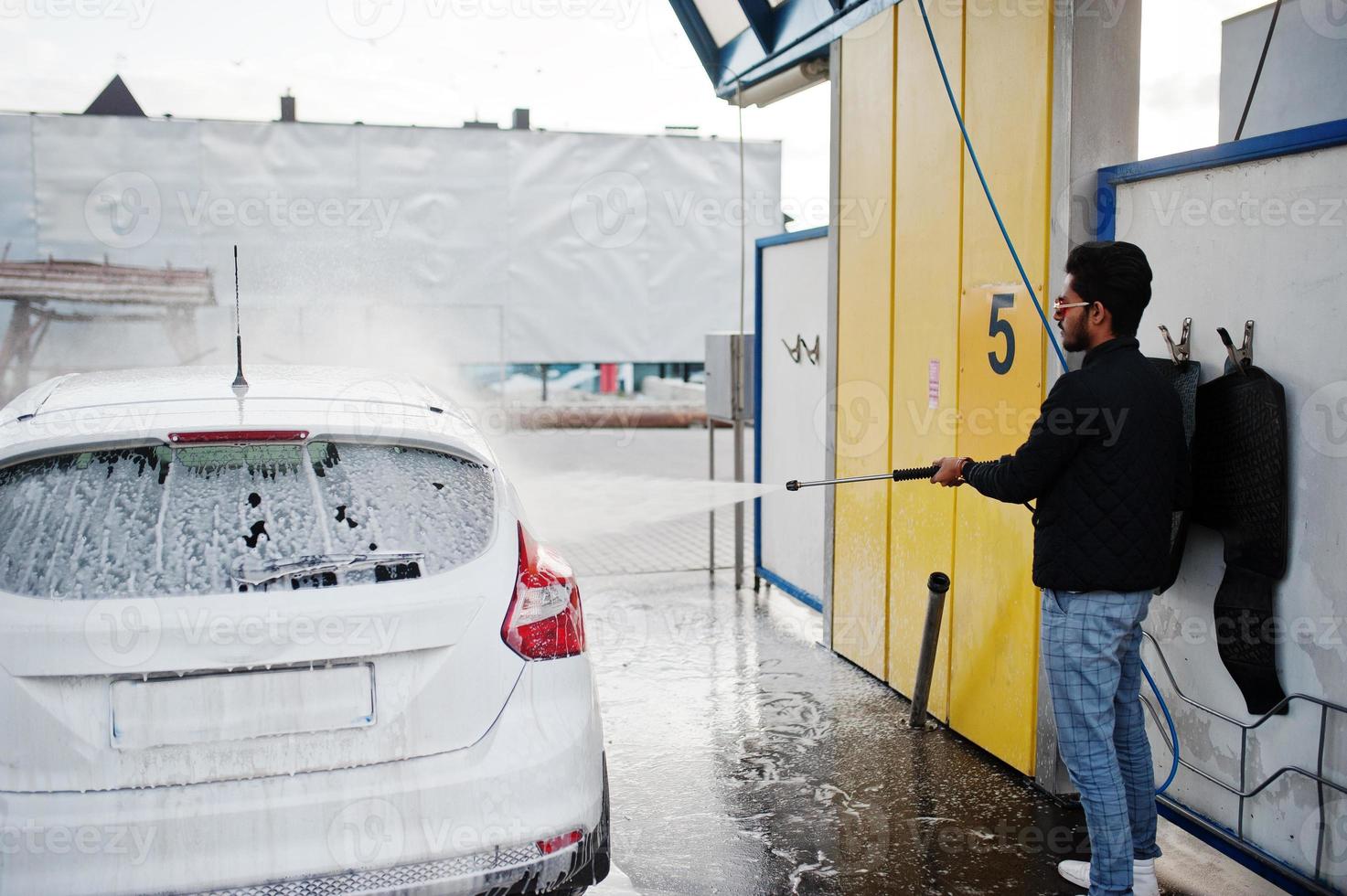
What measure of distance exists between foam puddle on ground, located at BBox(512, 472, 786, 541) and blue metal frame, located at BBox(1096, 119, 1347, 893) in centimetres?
621

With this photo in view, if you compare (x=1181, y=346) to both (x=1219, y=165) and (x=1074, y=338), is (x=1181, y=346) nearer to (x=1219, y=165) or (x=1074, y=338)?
(x=1219, y=165)

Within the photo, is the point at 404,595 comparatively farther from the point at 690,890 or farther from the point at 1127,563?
the point at 1127,563

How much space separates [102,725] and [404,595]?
735 mm

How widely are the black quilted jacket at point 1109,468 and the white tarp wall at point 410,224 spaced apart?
1528 centimetres

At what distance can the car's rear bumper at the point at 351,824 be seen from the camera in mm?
2555

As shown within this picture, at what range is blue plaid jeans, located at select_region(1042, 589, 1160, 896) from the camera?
3.46 meters

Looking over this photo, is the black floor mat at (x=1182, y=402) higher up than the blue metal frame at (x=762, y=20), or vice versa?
the blue metal frame at (x=762, y=20)

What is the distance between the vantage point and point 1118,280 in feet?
11.2

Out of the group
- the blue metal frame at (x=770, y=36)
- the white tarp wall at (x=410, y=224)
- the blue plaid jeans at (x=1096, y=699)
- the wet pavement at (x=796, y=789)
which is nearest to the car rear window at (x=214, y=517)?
the wet pavement at (x=796, y=789)

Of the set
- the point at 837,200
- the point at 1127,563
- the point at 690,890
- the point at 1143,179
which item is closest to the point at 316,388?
the point at 690,890

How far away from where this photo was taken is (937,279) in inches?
217

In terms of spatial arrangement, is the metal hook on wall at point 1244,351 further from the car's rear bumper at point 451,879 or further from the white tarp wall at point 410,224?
the white tarp wall at point 410,224

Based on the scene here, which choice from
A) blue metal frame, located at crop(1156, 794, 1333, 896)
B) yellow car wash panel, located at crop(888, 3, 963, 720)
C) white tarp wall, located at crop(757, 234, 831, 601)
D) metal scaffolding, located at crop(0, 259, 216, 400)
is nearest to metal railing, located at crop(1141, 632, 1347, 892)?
blue metal frame, located at crop(1156, 794, 1333, 896)

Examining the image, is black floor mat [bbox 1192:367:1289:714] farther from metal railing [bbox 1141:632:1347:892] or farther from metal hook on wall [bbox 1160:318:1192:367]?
metal hook on wall [bbox 1160:318:1192:367]
